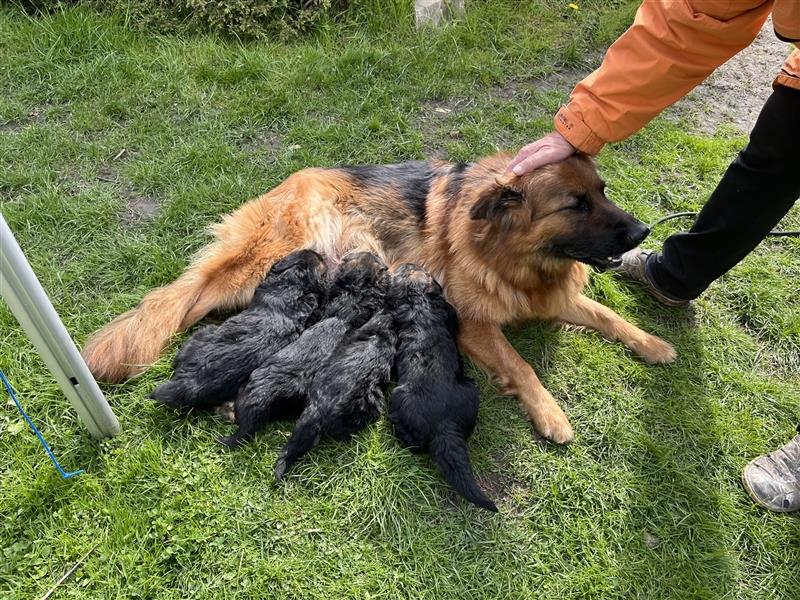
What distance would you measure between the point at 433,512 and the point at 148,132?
12.9 feet

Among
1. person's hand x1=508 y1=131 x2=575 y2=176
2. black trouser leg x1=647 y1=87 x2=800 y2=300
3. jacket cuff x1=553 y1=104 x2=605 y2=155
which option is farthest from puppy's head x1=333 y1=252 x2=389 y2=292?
black trouser leg x1=647 y1=87 x2=800 y2=300

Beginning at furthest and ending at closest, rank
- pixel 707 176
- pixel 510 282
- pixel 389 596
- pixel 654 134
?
1. pixel 654 134
2. pixel 707 176
3. pixel 510 282
4. pixel 389 596

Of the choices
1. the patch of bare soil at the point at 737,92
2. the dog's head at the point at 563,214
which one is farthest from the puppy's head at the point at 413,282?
the patch of bare soil at the point at 737,92

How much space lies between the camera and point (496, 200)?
3359mm

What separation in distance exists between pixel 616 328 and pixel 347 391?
182cm

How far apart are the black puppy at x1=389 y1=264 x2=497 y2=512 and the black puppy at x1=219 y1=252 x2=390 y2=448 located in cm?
19

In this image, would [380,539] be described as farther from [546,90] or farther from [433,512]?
[546,90]

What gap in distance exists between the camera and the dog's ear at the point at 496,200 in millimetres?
3344

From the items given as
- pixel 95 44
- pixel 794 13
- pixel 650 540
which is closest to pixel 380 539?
pixel 650 540

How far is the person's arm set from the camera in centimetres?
256

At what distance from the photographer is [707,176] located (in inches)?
190

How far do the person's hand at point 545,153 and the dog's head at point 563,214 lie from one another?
0.04m

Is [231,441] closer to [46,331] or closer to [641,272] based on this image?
[46,331]

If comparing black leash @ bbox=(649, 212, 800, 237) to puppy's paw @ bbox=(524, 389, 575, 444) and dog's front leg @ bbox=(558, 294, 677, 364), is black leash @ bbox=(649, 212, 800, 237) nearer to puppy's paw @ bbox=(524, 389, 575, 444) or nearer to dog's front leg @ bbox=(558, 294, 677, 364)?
dog's front leg @ bbox=(558, 294, 677, 364)
